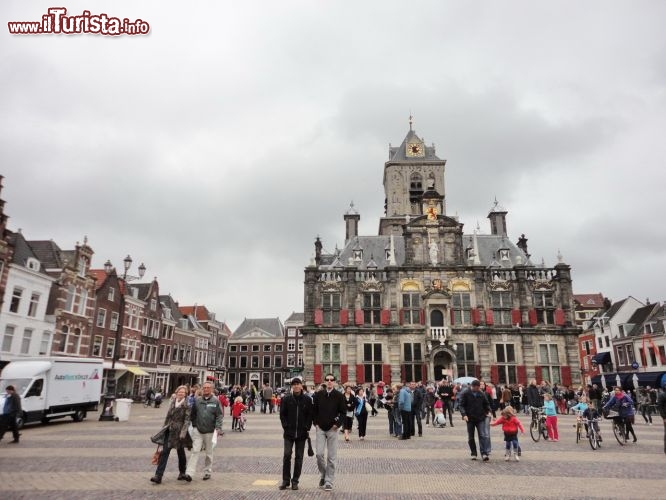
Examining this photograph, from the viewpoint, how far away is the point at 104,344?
38375 mm

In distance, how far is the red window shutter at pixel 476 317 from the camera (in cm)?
4056

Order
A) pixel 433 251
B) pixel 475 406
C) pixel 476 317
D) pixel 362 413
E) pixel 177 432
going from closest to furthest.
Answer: pixel 177 432 → pixel 475 406 → pixel 362 413 → pixel 476 317 → pixel 433 251

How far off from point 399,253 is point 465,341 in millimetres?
10952

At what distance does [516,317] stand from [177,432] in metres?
37.9

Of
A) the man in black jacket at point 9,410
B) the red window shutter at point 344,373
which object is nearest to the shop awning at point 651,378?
the red window shutter at point 344,373

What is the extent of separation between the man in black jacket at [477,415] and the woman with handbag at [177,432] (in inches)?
252

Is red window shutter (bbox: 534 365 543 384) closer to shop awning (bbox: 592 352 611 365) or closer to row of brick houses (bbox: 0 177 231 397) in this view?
shop awning (bbox: 592 352 611 365)

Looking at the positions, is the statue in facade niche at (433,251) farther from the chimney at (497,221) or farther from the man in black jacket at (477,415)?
the man in black jacket at (477,415)

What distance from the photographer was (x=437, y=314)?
4119cm

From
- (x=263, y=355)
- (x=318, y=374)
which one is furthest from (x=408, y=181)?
(x=263, y=355)

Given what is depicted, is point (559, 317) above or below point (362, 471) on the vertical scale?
above

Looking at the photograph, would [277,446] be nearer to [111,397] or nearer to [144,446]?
[144,446]

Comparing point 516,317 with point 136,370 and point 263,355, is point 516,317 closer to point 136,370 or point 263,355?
point 136,370

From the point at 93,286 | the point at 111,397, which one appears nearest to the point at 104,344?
the point at 93,286
